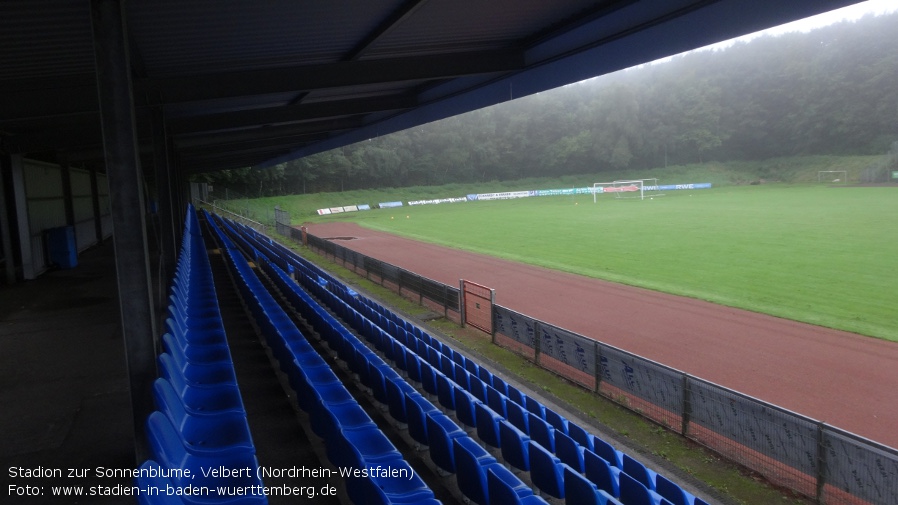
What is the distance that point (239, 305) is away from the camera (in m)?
12.7

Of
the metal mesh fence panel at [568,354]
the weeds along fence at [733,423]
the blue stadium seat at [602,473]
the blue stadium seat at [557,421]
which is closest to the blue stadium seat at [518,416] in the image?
the blue stadium seat at [557,421]

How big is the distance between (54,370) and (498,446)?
6172 mm

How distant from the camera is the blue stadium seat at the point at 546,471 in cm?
475

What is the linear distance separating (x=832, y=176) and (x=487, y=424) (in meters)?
84.7

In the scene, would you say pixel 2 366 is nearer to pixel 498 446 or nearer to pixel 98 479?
pixel 98 479

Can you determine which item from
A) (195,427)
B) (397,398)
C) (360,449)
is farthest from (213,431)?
(397,398)

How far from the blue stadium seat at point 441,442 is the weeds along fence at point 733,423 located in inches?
135

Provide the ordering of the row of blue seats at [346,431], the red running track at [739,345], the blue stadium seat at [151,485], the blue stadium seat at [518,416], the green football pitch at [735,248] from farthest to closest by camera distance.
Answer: the green football pitch at [735,248] < the red running track at [739,345] < the blue stadium seat at [518,416] < the row of blue seats at [346,431] < the blue stadium seat at [151,485]

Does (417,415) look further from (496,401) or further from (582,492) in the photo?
(582,492)

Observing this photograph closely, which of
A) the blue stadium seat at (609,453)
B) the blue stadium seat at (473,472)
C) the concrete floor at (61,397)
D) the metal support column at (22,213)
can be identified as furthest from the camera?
the metal support column at (22,213)

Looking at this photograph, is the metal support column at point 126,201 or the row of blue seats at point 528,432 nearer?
the row of blue seats at point 528,432

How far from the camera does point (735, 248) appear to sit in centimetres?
2414

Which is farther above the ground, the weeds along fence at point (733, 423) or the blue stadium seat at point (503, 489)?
the blue stadium seat at point (503, 489)

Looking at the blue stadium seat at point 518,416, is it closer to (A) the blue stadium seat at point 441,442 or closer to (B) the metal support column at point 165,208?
(A) the blue stadium seat at point 441,442
